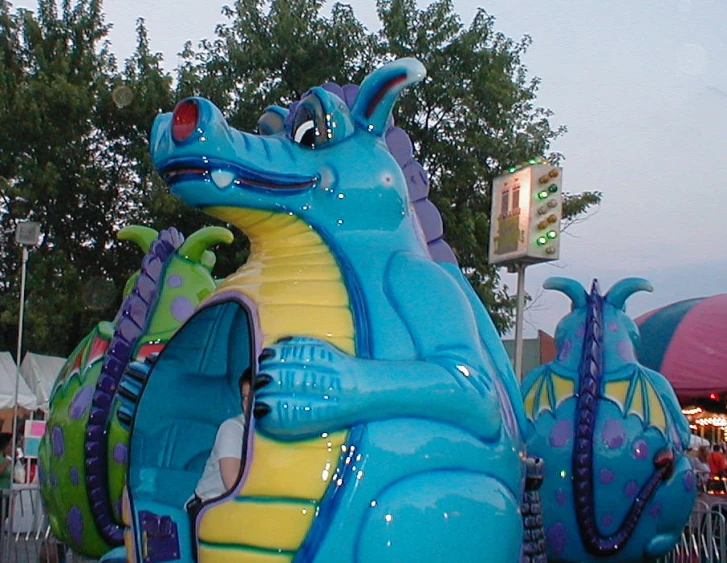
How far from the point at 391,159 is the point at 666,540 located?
3721 mm

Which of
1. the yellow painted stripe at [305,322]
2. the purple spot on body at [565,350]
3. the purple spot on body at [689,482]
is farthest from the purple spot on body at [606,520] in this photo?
the yellow painted stripe at [305,322]

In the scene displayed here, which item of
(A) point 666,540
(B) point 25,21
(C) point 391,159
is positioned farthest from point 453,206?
(C) point 391,159

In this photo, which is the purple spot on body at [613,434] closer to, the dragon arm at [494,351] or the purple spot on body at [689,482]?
the purple spot on body at [689,482]

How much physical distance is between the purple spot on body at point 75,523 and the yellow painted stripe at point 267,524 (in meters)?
2.57

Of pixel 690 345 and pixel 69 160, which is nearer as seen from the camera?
pixel 69 160

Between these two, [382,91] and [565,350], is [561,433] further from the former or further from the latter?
[382,91]

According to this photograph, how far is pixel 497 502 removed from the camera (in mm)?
2768

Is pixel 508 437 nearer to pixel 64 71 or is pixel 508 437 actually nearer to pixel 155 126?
pixel 155 126

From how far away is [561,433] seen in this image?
602 centimetres

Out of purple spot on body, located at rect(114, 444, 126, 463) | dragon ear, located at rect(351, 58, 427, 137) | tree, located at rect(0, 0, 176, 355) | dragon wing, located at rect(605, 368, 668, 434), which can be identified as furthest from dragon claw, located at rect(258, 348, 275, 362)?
tree, located at rect(0, 0, 176, 355)

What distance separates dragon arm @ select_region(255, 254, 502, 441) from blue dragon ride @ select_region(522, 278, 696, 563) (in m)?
2.88

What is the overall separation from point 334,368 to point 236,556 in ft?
1.88

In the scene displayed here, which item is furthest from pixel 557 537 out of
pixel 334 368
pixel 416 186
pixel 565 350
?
pixel 334 368

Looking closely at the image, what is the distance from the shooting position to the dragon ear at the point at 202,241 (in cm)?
510
